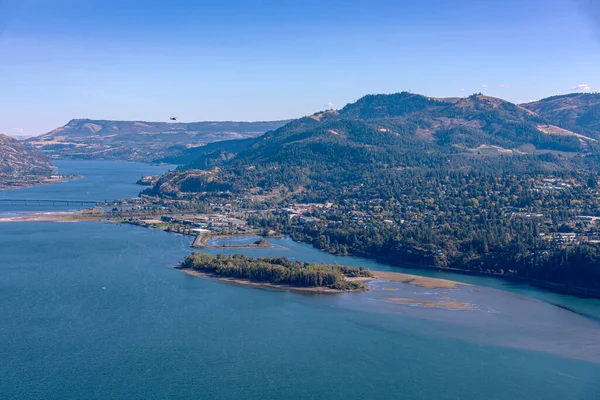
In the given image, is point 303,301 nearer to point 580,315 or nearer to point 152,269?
point 152,269

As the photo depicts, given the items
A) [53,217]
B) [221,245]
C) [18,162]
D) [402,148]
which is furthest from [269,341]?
[18,162]

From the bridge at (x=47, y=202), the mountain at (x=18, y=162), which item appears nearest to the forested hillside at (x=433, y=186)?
the bridge at (x=47, y=202)

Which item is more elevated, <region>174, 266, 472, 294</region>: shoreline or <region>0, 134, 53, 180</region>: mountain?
<region>0, 134, 53, 180</region>: mountain

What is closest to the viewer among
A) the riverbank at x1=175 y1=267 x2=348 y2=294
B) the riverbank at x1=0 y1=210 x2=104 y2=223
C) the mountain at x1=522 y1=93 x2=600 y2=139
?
the riverbank at x1=175 y1=267 x2=348 y2=294

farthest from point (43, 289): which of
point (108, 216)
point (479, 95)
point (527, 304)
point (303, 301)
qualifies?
point (479, 95)

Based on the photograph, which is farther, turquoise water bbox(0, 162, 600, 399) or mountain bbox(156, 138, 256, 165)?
mountain bbox(156, 138, 256, 165)

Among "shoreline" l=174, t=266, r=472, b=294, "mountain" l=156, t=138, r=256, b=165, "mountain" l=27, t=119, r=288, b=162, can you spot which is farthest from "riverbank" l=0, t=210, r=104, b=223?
"mountain" l=27, t=119, r=288, b=162

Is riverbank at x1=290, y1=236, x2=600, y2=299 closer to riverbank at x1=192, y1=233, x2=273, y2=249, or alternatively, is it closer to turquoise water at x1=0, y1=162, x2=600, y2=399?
turquoise water at x1=0, y1=162, x2=600, y2=399
